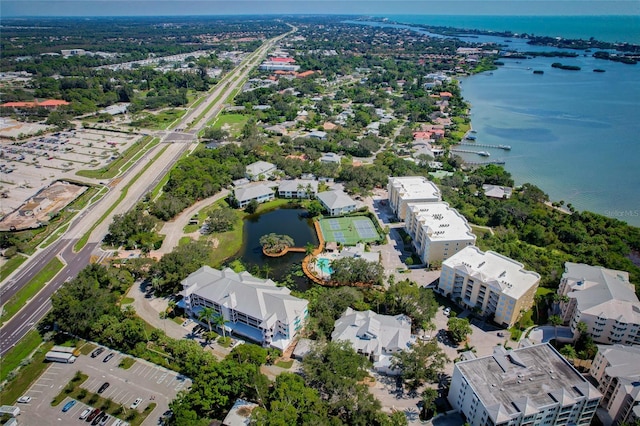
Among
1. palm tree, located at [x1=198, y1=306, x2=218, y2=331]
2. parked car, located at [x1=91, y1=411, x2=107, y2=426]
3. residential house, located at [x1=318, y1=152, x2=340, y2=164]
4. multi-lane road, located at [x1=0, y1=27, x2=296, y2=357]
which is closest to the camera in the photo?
parked car, located at [x1=91, y1=411, x2=107, y2=426]

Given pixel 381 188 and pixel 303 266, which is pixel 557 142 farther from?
pixel 303 266

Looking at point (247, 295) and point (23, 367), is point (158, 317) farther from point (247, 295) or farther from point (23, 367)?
point (23, 367)

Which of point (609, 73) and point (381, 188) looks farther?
point (609, 73)

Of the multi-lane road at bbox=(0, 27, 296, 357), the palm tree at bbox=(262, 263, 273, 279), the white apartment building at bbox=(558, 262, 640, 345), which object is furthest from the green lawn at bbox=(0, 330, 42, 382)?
the white apartment building at bbox=(558, 262, 640, 345)

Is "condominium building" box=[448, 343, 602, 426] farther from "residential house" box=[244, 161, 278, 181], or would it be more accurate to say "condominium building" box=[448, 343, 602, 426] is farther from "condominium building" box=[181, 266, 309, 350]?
"residential house" box=[244, 161, 278, 181]

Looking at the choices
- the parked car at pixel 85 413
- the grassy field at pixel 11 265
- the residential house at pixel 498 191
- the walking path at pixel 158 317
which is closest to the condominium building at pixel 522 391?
the walking path at pixel 158 317

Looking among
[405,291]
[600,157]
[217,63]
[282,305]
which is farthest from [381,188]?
[217,63]

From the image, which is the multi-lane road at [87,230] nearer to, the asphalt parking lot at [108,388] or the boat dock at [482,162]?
the asphalt parking lot at [108,388]
